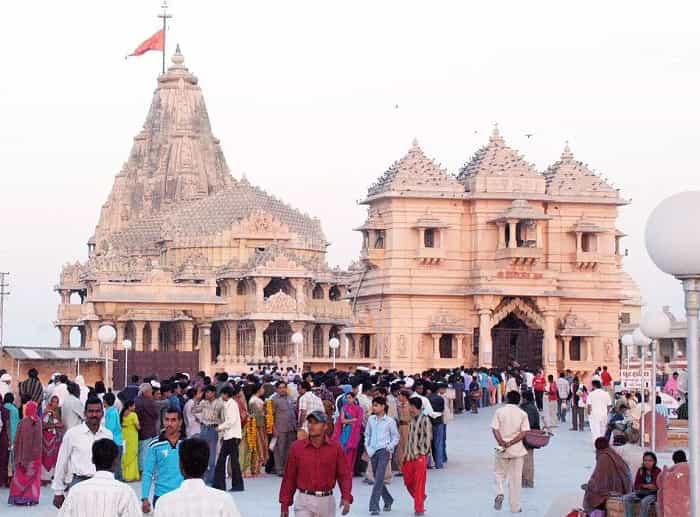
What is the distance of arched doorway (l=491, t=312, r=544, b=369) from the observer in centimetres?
5253

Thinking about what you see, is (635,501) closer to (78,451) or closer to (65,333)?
(78,451)

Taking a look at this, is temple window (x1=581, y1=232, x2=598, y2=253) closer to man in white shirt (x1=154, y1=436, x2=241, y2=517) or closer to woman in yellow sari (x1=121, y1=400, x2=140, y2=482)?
woman in yellow sari (x1=121, y1=400, x2=140, y2=482)

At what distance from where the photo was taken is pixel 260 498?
19031mm

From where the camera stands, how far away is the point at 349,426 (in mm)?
20516

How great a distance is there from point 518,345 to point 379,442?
35554 mm

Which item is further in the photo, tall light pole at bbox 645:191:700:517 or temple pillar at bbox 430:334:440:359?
temple pillar at bbox 430:334:440:359

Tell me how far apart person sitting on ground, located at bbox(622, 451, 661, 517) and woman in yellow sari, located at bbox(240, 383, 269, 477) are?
314 inches

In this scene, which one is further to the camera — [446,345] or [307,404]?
[446,345]

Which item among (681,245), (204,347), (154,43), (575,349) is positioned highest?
(154,43)

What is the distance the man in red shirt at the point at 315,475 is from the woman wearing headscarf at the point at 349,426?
8.19 meters

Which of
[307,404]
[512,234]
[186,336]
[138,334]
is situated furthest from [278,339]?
[307,404]

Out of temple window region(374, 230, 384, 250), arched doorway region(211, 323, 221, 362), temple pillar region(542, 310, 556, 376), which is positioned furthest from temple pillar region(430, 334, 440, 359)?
arched doorway region(211, 323, 221, 362)

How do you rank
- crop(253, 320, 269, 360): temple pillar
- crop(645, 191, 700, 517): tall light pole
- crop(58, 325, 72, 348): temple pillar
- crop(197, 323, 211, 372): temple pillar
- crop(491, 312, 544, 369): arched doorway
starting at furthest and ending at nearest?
crop(58, 325, 72, 348): temple pillar, crop(253, 320, 269, 360): temple pillar, crop(197, 323, 211, 372): temple pillar, crop(491, 312, 544, 369): arched doorway, crop(645, 191, 700, 517): tall light pole

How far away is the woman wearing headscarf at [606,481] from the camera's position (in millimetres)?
14047
